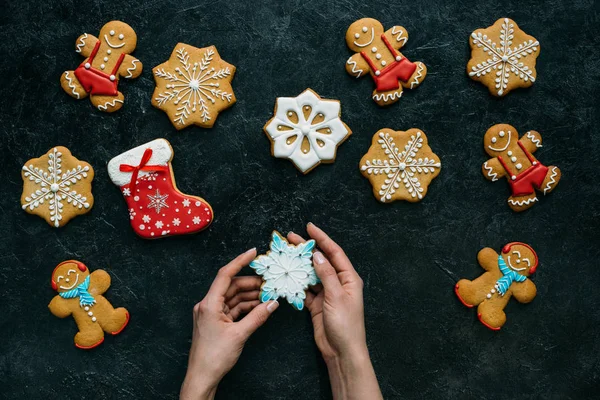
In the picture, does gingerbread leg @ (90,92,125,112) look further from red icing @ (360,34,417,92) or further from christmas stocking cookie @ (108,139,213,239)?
red icing @ (360,34,417,92)

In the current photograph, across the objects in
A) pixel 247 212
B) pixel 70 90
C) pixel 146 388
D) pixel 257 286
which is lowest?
pixel 146 388

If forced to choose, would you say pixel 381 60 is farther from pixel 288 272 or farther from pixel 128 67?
pixel 128 67

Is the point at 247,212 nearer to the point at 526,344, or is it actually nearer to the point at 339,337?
the point at 339,337

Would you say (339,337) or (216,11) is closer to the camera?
(339,337)

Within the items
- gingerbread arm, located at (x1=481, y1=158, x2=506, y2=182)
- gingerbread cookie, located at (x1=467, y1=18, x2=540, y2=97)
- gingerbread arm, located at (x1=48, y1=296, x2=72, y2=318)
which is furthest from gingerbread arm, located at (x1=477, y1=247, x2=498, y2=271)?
gingerbread arm, located at (x1=48, y1=296, x2=72, y2=318)

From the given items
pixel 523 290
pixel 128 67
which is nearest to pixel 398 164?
pixel 523 290

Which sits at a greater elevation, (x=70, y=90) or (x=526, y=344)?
(x=70, y=90)

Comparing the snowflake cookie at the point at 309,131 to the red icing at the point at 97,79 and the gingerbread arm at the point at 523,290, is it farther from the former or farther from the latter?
the gingerbread arm at the point at 523,290

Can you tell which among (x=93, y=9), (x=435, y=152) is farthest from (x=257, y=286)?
(x=93, y=9)
